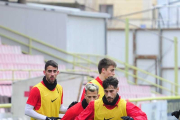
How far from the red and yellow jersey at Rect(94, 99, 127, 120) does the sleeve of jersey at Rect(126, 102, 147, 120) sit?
5 centimetres

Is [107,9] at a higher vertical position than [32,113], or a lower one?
higher

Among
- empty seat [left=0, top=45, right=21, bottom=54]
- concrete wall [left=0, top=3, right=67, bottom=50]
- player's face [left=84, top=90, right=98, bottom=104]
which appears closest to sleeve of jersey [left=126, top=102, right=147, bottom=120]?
player's face [left=84, top=90, right=98, bottom=104]

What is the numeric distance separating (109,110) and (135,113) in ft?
0.92

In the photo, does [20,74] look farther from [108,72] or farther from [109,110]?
[109,110]

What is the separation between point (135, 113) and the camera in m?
5.73

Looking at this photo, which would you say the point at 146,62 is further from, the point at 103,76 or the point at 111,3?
the point at 103,76

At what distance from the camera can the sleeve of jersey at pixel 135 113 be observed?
569cm

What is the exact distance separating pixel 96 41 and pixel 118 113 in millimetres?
17104

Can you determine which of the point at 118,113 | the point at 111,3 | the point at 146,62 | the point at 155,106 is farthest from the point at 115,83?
the point at 111,3

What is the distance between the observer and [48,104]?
779 cm

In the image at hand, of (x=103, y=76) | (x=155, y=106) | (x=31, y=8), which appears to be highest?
(x=31, y=8)

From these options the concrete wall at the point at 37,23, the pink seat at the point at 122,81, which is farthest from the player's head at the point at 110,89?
the concrete wall at the point at 37,23

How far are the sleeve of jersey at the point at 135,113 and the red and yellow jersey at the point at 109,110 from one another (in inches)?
2.0

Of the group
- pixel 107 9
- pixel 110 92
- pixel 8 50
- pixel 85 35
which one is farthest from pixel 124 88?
pixel 107 9
